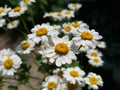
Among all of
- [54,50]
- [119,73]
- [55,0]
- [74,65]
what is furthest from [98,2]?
[54,50]

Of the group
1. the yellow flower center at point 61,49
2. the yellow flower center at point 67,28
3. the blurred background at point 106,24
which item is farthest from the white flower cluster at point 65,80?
the blurred background at point 106,24

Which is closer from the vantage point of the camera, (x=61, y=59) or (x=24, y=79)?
(x=61, y=59)

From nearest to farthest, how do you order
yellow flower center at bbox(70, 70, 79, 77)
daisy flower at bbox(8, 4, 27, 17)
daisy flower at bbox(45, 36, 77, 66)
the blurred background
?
daisy flower at bbox(45, 36, 77, 66), yellow flower center at bbox(70, 70, 79, 77), daisy flower at bbox(8, 4, 27, 17), the blurred background

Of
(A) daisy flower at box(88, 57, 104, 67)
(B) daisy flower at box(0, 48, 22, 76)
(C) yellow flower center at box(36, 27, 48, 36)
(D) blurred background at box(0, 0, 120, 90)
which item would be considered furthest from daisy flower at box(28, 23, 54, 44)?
(D) blurred background at box(0, 0, 120, 90)

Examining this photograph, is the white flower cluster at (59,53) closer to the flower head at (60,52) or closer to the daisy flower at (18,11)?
the flower head at (60,52)

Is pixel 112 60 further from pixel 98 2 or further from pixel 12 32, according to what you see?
pixel 12 32

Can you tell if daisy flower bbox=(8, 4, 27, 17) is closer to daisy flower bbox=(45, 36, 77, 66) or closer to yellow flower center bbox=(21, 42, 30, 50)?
yellow flower center bbox=(21, 42, 30, 50)

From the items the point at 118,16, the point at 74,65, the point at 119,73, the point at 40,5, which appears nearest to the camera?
the point at 74,65
